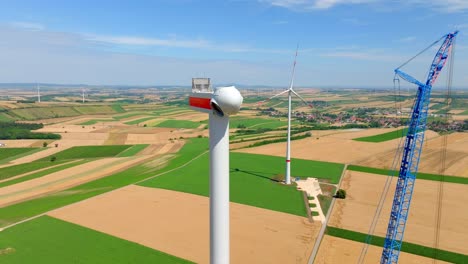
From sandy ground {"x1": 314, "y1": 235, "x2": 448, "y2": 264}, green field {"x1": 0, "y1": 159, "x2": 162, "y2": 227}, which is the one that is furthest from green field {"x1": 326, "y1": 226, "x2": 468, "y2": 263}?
green field {"x1": 0, "y1": 159, "x2": 162, "y2": 227}

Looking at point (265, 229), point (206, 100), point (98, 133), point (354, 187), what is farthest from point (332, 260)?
point (98, 133)

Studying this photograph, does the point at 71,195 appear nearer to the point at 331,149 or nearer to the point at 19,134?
the point at 331,149

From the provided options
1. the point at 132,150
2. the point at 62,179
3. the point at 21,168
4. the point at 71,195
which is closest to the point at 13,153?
the point at 21,168

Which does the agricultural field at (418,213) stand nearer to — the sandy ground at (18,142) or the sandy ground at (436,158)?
the sandy ground at (436,158)

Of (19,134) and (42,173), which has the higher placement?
(19,134)

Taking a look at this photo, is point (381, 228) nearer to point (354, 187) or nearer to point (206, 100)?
point (354, 187)

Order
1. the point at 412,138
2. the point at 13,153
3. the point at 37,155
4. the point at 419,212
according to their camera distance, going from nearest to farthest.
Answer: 1. the point at 412,138
2. the point at 419,212
3. the point at 37,155
4. the point at 13,153

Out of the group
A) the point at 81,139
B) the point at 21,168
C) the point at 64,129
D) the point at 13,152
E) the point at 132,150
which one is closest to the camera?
the point at 21,168

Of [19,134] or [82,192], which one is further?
[19,134]
